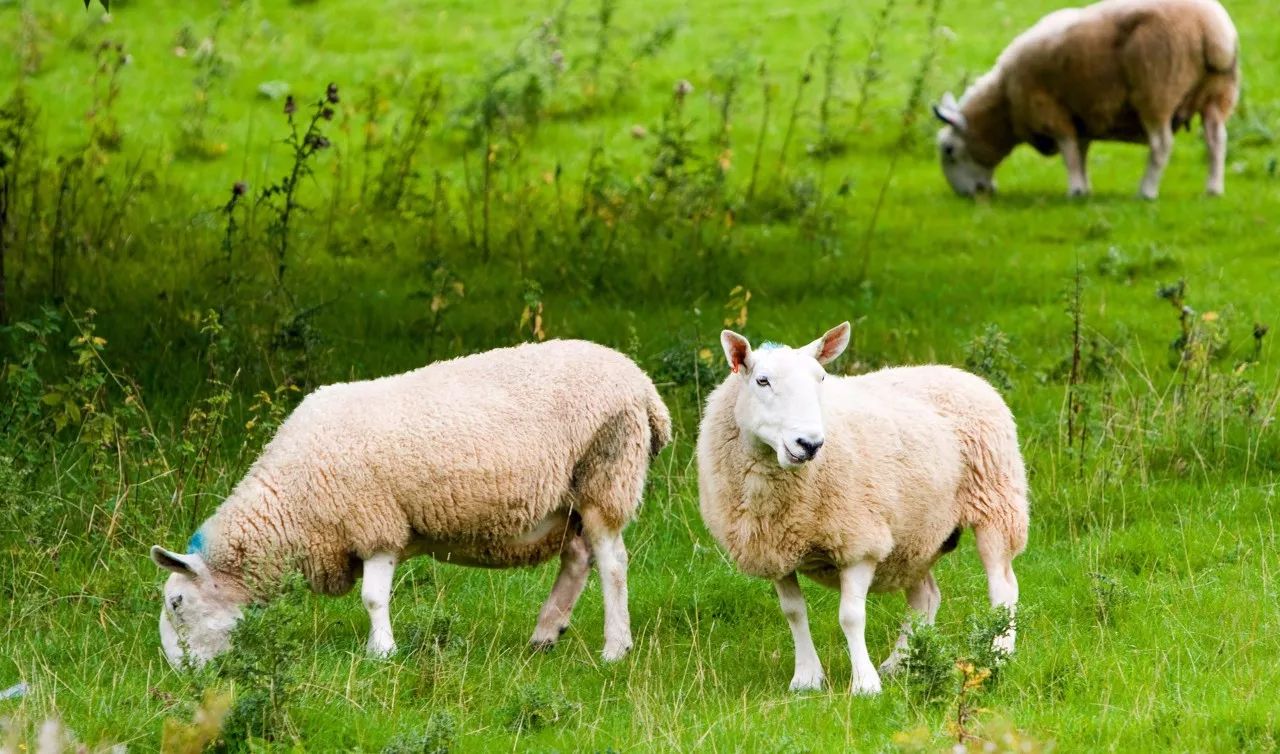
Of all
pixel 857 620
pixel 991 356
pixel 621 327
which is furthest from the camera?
pixel 621 327

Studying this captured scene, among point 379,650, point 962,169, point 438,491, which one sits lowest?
point 962,169

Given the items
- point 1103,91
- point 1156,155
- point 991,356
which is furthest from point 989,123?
point 991,356

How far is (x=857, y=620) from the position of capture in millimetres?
6598

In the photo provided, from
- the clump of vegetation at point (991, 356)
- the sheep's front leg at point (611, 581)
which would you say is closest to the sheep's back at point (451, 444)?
the sheep's front leg at point (611, 581)

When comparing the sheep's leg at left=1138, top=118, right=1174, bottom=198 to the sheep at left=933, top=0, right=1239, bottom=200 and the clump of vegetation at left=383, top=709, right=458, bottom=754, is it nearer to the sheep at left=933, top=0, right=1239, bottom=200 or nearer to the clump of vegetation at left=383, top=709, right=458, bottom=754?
the sheep at left=933, top=0, right=1239, bottom=200

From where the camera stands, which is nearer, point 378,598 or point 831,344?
point 831,344

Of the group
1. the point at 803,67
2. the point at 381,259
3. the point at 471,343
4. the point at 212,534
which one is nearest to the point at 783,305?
the point at 471,343

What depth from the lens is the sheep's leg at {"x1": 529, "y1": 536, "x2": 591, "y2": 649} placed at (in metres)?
7.62

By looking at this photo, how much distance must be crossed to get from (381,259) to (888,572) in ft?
23.6

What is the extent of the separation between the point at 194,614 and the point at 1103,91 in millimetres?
10723

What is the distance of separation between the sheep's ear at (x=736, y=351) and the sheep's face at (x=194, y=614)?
2296mm

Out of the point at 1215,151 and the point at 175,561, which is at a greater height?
the point at 175,561

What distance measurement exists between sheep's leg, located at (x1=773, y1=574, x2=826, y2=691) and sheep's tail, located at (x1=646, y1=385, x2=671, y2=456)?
1.26 meters

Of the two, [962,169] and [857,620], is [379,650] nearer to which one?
[857,620]
